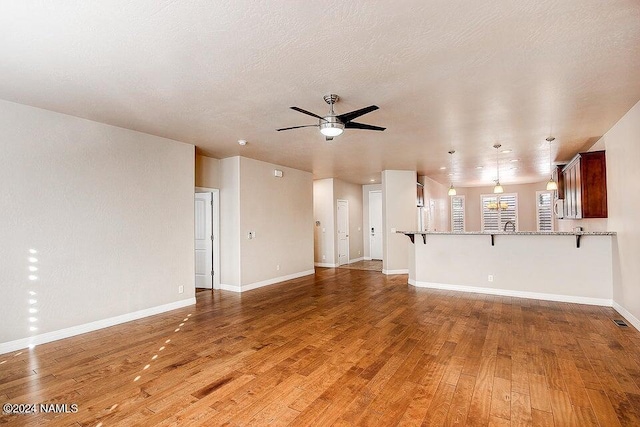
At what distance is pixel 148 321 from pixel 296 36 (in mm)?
4273

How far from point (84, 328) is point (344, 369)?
3.48 m

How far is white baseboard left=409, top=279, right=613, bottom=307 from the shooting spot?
513 centimetres

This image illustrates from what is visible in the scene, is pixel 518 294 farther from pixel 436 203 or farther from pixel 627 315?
pixel 436 203

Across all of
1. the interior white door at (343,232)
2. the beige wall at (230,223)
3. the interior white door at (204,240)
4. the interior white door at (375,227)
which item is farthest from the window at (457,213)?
the interior white door at (204,240)

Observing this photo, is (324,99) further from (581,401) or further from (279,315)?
(581,401)

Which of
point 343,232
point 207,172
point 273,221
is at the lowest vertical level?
point 343,232

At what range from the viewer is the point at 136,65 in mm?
2781

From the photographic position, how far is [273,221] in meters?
7.32

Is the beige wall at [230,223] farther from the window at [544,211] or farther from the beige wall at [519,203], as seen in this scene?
the window at [544,211]

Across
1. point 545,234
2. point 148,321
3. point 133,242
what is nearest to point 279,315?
point 148,321

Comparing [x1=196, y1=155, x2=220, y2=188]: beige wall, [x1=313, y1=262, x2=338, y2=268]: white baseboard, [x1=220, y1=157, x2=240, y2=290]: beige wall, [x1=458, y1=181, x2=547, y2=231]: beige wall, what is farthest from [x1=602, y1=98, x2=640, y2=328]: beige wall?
[x1=458, y1=181, x2=547, y2=231]: beige wall

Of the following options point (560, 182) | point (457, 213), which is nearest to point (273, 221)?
point (560, 182)

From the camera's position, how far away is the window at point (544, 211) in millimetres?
11523

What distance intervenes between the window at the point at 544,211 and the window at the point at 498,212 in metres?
0.70
